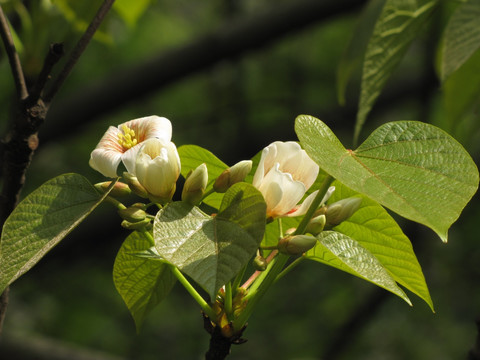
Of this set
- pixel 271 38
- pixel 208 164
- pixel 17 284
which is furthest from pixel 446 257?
pixel 208 164

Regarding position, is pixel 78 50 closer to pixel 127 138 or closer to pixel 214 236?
pixel 127 138

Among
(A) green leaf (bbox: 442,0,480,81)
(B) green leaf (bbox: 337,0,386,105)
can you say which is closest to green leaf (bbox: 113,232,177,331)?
(A) green leaf (bbox: 442,0,480,81)

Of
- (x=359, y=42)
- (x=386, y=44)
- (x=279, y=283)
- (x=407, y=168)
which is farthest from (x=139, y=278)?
(x=279, y=283)

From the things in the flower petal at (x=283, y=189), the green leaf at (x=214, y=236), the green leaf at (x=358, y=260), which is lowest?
the green leaf at (x=358, y=260)

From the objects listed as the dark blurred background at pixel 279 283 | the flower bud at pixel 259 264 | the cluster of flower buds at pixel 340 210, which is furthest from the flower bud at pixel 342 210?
the dark blurred background at pixel 279 283

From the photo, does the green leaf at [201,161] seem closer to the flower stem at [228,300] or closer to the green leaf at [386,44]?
the flower stem at [228,300]

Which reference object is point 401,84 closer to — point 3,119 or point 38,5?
point 38,5
